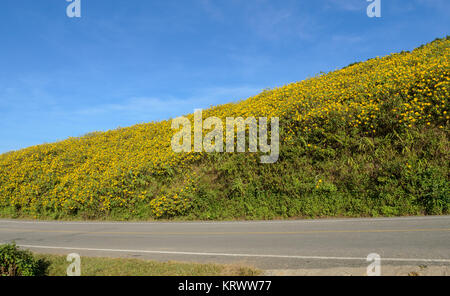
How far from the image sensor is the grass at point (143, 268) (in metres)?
5.92

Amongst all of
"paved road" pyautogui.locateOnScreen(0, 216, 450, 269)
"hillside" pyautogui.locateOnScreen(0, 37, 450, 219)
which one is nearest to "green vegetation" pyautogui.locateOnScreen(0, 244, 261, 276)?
"paved road" pyautogui.locateOnScreen(0, 216, 450, 269)

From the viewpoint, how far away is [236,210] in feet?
46.4

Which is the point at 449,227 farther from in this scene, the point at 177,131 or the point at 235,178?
the point at 177,131

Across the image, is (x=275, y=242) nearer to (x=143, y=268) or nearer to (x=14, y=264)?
(x=143, y=268)

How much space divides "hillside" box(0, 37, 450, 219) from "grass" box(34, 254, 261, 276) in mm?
7233

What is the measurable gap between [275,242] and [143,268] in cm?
392

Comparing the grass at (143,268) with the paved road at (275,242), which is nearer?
the grass at (143,268)

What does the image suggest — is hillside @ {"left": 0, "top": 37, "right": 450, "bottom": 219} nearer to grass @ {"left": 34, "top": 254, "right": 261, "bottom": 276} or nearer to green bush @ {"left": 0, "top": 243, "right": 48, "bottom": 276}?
grass @ {"left": 34, "top": 254, "right": 261, "bottom": 276}

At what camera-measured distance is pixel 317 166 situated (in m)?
14.1

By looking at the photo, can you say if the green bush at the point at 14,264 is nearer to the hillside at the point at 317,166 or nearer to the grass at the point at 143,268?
the grass at the point at 143,268

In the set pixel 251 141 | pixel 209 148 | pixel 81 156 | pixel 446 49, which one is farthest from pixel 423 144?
pixel 81 156

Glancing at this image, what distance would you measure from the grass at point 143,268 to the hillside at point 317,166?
7233mm

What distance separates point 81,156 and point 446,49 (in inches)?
1087

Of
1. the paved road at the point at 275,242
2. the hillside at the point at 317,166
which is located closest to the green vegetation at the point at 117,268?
the paved road at the point at 275,242
